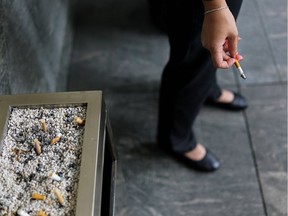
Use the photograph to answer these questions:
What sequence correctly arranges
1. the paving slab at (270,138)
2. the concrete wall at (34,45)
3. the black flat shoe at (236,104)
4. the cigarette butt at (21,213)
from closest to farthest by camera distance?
the cigarette butt at (21,213) < the concrete wall at (34,45) < the paving slab at (270,138) < the black flat shoe at (236,104)

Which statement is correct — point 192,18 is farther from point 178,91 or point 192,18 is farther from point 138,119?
point 138,119

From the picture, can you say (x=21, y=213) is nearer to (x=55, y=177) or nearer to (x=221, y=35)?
(x=55, y=177)

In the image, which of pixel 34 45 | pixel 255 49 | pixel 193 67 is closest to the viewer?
pixel 193 67

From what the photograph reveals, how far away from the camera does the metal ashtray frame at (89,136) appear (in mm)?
668

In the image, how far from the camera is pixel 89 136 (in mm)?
743

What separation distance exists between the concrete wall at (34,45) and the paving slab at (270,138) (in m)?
0.75

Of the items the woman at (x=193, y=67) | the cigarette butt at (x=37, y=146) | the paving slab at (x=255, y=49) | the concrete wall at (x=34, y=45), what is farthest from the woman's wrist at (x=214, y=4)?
the paving slab at (x=255, y=49)

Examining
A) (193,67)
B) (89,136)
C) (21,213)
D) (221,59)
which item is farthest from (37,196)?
(193,67)

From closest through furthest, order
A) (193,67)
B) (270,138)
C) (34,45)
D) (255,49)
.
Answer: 1. (193,67)
2. (34,45)
3. (270,138)
4. (255,49)

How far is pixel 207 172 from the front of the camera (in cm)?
134

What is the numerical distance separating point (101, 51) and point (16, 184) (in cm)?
111

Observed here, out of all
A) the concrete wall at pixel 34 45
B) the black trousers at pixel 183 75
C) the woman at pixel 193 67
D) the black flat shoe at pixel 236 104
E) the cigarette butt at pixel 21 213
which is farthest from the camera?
the black flat shoe at pixel 236 104

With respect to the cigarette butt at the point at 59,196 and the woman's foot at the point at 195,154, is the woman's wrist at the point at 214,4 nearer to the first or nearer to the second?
the cigarette butt at the point at 59,196

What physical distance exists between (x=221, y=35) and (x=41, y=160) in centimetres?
42
